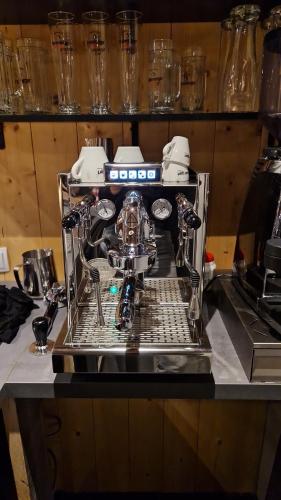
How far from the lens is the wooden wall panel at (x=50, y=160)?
1.14m

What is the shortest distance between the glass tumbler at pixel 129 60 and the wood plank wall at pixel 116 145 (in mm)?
73

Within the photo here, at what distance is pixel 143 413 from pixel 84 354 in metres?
0.76

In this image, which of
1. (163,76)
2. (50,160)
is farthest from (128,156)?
(50,160)

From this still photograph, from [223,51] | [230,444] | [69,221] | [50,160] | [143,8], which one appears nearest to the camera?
[69,221]

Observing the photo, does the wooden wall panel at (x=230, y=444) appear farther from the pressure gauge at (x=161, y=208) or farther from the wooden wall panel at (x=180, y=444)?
the pressure gauge at (x=161, y=208)

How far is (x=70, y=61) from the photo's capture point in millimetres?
988

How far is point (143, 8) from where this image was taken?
94cm

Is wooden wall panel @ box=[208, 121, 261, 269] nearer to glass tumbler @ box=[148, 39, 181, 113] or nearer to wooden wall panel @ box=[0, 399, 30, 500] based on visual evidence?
glass tumbler @ box=[148, 39, 181, 113]

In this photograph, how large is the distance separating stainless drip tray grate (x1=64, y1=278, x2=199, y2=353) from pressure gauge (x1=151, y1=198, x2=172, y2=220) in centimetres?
21

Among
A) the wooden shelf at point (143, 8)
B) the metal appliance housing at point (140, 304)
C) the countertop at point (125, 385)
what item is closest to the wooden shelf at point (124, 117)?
the metal appliance housing at point (140, 304)

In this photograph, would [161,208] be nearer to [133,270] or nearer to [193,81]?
[133,270]

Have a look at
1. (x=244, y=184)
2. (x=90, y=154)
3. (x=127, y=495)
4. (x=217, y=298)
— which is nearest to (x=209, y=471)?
(x=127, y=495)

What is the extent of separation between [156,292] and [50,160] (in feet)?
1.82

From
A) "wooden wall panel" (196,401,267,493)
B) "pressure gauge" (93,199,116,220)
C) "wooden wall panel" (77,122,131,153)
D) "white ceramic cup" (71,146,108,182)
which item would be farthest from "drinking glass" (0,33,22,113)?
"wooden wall panel" (196,401,267,493)
